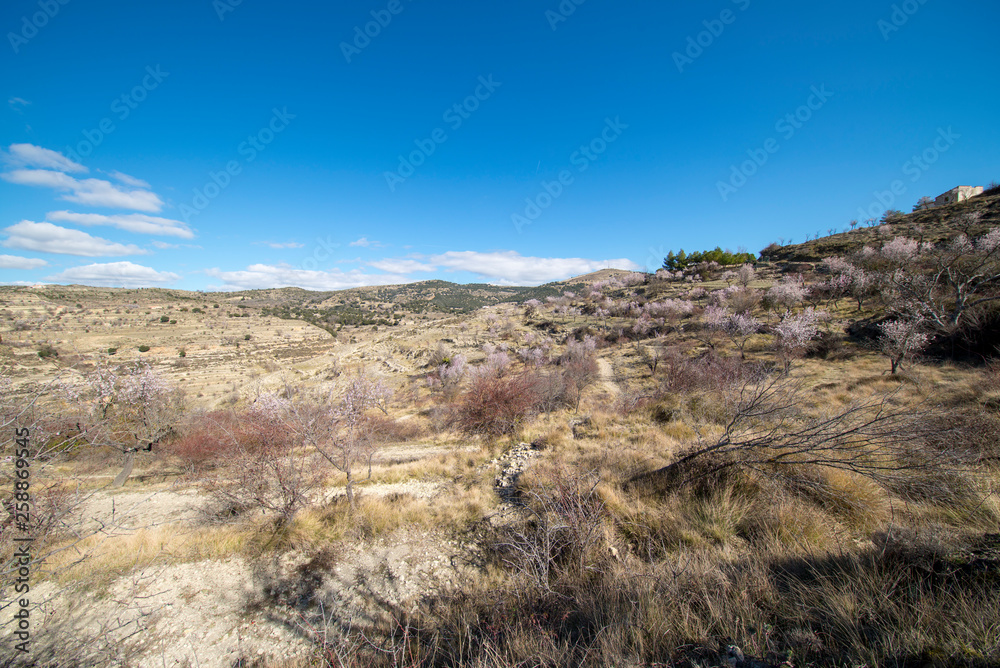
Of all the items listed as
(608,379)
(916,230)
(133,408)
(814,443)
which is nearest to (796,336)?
(608,379)

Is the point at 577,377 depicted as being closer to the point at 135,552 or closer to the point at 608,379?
the point at 608,379

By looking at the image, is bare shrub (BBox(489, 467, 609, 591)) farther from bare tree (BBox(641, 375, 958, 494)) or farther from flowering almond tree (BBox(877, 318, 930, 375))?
flowering almond tree (BBox(877, 318, 930, 375))

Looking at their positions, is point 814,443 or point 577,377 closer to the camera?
point 814,443

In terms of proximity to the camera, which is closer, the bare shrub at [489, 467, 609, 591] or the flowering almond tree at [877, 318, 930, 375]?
the bare shrub at [489, 467, 609, 591]

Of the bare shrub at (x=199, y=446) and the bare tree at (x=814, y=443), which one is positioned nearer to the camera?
the bare tree at (x=814, y=443)

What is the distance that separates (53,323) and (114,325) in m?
4.67

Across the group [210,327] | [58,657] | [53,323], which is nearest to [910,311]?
[58,657]

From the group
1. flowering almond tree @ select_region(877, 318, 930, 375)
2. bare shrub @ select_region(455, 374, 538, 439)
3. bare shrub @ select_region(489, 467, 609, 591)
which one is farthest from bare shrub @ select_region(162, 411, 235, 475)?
flowering almond tree @ select_region(877, 318, 930, 375)

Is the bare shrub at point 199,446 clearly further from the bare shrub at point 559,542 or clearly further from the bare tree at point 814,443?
the bare tree at point 814,443

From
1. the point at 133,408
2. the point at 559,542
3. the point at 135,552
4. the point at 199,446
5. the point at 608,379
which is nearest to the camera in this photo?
the point at 559,542

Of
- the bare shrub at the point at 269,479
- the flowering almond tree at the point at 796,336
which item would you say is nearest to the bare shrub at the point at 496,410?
the bare shrub at the point at 269,479

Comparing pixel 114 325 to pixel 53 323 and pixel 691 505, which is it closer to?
pixel 53 323

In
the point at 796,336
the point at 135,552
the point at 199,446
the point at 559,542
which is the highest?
the point at 796,336

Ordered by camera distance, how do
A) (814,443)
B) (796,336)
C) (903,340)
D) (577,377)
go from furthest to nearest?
(796,336), (577,377), (903,340), (814,443)
